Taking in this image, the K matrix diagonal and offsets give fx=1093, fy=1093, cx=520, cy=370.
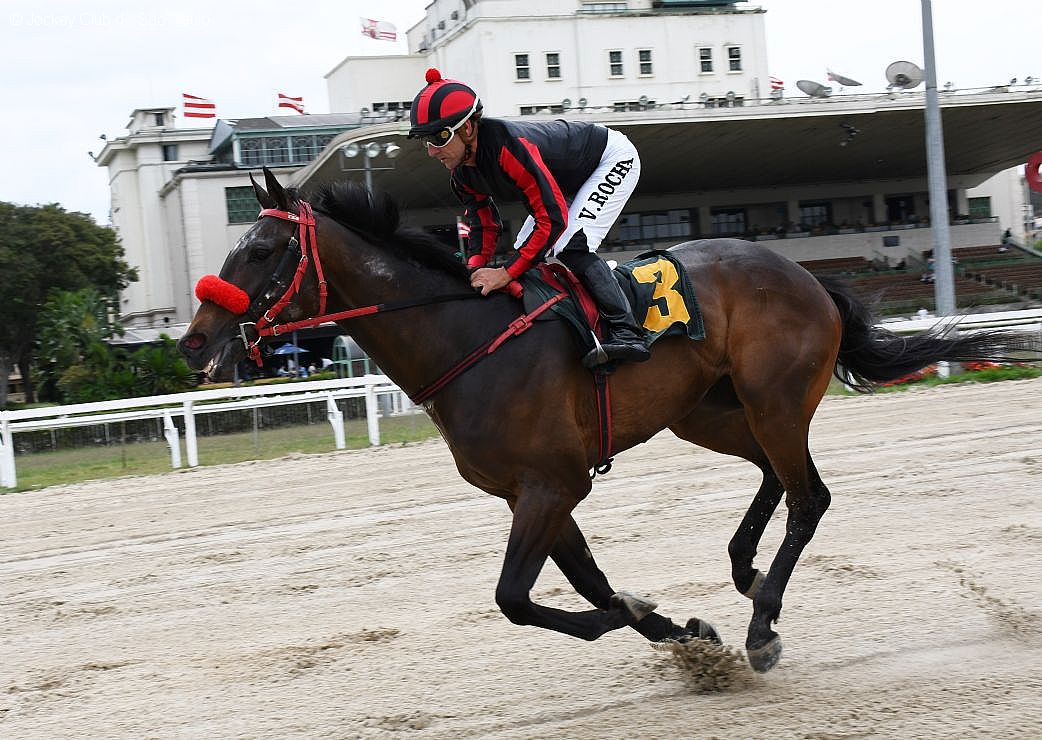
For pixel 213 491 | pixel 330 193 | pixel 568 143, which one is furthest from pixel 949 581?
pixel 213 491

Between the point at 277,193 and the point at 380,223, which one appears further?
the point at 380,223

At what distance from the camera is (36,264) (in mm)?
41531

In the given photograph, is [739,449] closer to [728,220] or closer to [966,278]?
[966,278]

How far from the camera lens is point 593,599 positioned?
430cm

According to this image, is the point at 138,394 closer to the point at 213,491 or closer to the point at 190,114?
the point at 213,491

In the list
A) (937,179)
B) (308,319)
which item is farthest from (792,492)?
(937,179)

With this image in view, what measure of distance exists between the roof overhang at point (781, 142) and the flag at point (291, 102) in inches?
912

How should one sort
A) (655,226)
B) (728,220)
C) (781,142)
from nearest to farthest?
(781,142) → (655,226) → (728,220)

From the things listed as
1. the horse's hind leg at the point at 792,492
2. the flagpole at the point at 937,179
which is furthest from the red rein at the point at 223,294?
the flagpole at the point at 937,179

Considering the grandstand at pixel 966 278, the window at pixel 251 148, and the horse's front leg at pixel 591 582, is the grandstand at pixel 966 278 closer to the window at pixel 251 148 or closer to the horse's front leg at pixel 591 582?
the window at pixel 251 148

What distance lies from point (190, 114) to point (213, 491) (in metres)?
47.8

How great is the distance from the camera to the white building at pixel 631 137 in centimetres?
3369

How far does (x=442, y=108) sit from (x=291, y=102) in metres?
57.7

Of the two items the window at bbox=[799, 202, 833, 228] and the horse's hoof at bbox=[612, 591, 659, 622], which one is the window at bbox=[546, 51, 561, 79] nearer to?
the window at bbox=[799, 202, 833, 228]
